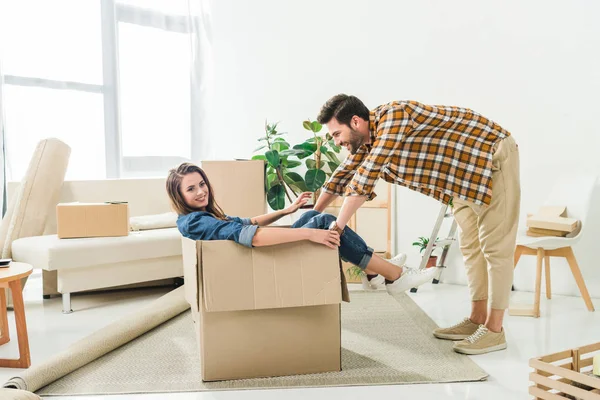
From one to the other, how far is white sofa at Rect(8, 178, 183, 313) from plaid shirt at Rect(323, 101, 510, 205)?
156cm

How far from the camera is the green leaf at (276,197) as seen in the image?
4121 mm

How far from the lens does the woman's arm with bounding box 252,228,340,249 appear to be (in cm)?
201

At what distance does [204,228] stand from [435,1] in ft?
8.53

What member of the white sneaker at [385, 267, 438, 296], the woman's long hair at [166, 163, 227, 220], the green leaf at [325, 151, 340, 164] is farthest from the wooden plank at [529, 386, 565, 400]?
the green leaf at [325, 151, 340, 164]

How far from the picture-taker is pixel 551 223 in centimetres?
321

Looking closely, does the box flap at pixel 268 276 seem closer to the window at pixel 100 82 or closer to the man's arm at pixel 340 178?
the man's arm at pixel 340 178

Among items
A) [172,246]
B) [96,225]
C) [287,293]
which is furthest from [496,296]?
[96,225]

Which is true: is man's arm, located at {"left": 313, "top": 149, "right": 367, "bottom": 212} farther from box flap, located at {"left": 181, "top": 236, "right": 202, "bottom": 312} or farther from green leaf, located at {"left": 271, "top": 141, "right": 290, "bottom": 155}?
green leaf, located at {"left": 271, "top": 141, "right": 290, "bottom": 155}

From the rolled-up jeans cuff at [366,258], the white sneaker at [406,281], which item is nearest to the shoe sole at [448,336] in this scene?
the white sneaker at [406,281]

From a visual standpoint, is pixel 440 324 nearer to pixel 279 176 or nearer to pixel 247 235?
pixel 247 235

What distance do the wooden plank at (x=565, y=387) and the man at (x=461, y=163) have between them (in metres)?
0.81

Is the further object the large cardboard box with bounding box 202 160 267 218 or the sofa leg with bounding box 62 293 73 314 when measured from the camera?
the large cardboard box with bounding box 202 160 267 218

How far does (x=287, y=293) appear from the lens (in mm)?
2062

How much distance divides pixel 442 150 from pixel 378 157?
1.08ft
